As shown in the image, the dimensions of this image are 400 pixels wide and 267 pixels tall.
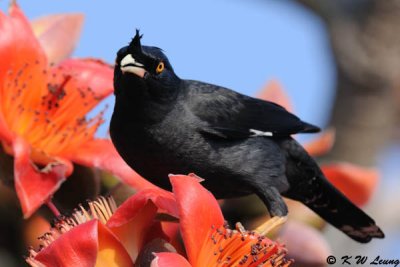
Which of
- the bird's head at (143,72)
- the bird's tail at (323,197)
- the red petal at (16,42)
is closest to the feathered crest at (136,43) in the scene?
the bird's head at (143,72)

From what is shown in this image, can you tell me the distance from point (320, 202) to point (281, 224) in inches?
31.4

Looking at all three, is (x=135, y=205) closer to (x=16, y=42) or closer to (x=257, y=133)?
(x=16, y=42)

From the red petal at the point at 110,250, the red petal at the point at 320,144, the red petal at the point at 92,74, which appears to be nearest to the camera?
the red petal at the point at 110,250

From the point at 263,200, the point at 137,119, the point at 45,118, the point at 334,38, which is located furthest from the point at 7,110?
the point at 334,38

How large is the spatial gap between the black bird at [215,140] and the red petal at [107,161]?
50 mm

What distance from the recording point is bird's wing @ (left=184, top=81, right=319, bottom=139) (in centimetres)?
322

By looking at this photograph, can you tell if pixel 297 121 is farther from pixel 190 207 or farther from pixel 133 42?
pixel 190 207

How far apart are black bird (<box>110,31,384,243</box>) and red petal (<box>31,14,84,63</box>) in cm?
21

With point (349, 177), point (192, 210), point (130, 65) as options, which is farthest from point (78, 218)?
point (349, 177)

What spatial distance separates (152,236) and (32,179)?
0.46m

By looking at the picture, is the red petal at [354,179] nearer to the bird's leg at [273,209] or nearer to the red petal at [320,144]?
the red petal at [320,144]

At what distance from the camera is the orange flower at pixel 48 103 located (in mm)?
2766

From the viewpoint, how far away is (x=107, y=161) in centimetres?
276

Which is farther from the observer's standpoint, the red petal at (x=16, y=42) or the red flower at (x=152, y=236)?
the red petal at (x=16, y=42)
